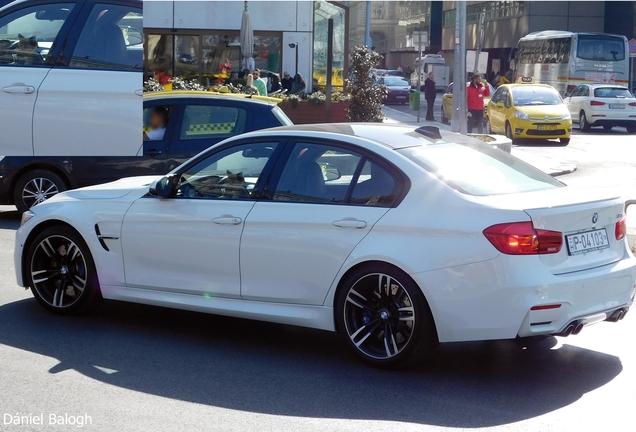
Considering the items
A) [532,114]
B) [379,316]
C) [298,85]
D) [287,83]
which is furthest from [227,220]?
[287,83]

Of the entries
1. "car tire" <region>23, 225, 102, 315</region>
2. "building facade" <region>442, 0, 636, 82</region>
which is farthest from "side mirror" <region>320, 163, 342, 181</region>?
"building facade" <region>442, 0, 636, 82</region>

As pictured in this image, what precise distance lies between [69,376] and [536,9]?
196ft

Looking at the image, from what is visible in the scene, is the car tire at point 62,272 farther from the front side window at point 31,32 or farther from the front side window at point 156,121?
the front side window at point 31,32

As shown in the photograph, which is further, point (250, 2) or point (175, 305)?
point (250, 2)

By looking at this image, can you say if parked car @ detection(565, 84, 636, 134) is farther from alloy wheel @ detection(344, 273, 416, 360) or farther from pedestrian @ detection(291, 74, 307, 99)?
alloy wheel @ detection(344, 273, 416, 360)

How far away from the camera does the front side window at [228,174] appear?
6273 millimetres

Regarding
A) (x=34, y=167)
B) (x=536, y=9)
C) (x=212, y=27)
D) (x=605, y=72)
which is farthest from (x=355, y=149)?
(x=536, y=9)

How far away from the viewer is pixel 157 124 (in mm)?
11633

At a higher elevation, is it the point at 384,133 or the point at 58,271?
the point at 384,133

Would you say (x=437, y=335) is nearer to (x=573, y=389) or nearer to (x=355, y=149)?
(x=573, y=389)

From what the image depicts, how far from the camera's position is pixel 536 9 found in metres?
61.6

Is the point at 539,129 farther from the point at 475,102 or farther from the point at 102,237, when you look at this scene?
the point at 102,237

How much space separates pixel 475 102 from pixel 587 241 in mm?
20866

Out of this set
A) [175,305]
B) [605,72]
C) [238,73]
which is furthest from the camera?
[605,72]
